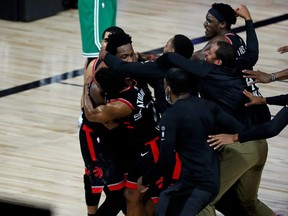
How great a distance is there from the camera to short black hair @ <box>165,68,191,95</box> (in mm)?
4488

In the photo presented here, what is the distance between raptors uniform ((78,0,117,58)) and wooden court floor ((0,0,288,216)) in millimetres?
816

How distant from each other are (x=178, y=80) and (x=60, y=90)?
4.73 meters

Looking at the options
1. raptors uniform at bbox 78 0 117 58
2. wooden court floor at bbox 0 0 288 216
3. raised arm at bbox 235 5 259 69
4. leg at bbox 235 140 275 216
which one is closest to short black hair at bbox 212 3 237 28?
raised arm at bbox 235 5 259 69

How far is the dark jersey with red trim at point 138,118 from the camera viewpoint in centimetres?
500

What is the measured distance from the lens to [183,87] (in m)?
4.52

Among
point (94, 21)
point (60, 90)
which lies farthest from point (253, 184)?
point (60, 90)

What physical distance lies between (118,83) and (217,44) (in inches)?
26.4

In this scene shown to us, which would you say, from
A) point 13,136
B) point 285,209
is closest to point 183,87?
point 285,209

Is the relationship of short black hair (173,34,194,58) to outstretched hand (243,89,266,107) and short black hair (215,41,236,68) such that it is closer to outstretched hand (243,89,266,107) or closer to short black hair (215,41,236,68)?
short black hair (215,41,236,68)

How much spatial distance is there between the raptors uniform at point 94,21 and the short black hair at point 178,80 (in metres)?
3.31

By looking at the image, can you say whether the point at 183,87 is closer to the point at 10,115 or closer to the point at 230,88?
the point at 230,88

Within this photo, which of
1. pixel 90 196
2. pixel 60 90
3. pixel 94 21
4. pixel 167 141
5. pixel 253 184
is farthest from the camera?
pixel 60 90

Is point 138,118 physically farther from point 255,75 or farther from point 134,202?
point 255,75

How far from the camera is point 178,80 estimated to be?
4496mm
